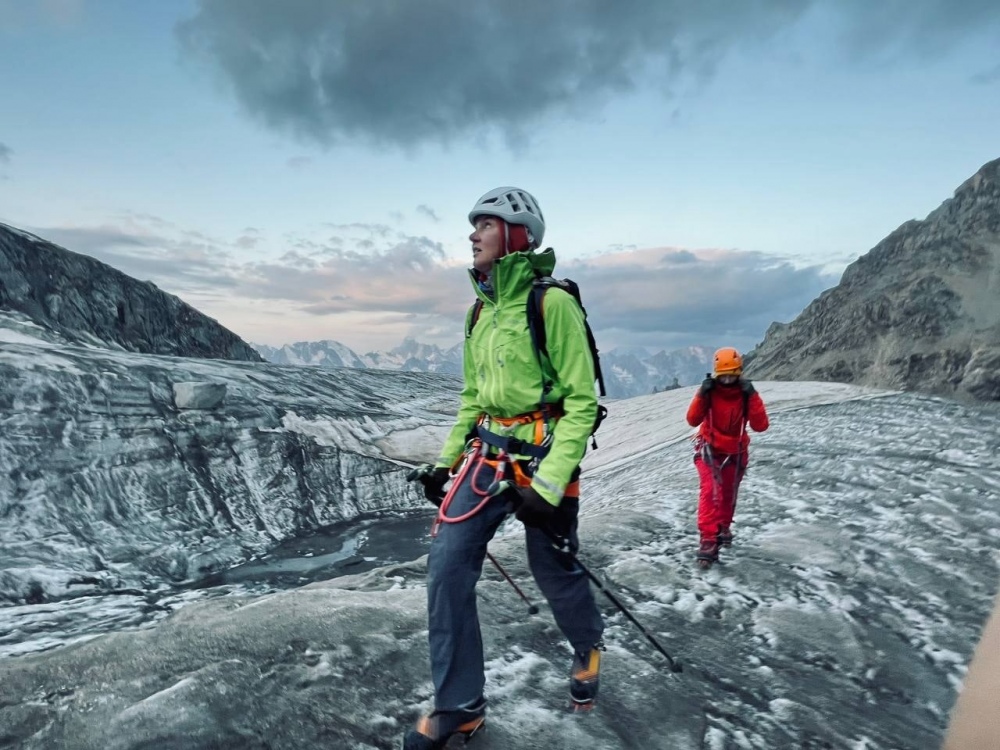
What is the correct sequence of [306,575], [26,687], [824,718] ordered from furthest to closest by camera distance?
1. [306,575]
2. [824,718]
3. [26,687]

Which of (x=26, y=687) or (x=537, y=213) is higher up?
(x=537, y=213)

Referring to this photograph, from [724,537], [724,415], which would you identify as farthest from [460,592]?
[724,415]

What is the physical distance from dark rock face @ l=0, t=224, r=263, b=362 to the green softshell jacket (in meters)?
15.5

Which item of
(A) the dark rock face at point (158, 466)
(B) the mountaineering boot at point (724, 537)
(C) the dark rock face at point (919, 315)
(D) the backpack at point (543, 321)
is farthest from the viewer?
(C) the dark rock face at point (919, 315)

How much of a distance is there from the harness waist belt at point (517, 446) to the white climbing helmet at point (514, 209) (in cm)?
104

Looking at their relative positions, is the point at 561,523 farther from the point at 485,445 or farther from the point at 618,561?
the point at 618,561

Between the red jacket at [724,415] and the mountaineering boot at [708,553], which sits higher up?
the red jacket at [724,415]

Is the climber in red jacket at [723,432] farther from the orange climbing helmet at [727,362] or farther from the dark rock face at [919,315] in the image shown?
the dark rock face at [919,315]

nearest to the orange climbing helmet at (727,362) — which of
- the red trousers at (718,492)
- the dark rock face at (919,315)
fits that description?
the red trousers at (718,492)

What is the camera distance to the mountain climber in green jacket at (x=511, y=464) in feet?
8.75

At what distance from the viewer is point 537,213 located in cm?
319

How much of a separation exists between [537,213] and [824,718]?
325 cm

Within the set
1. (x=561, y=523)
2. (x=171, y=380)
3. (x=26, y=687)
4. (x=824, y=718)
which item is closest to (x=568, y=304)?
(x=561, y=523)

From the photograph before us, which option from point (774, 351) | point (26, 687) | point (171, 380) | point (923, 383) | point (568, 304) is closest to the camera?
point (568, 304)
